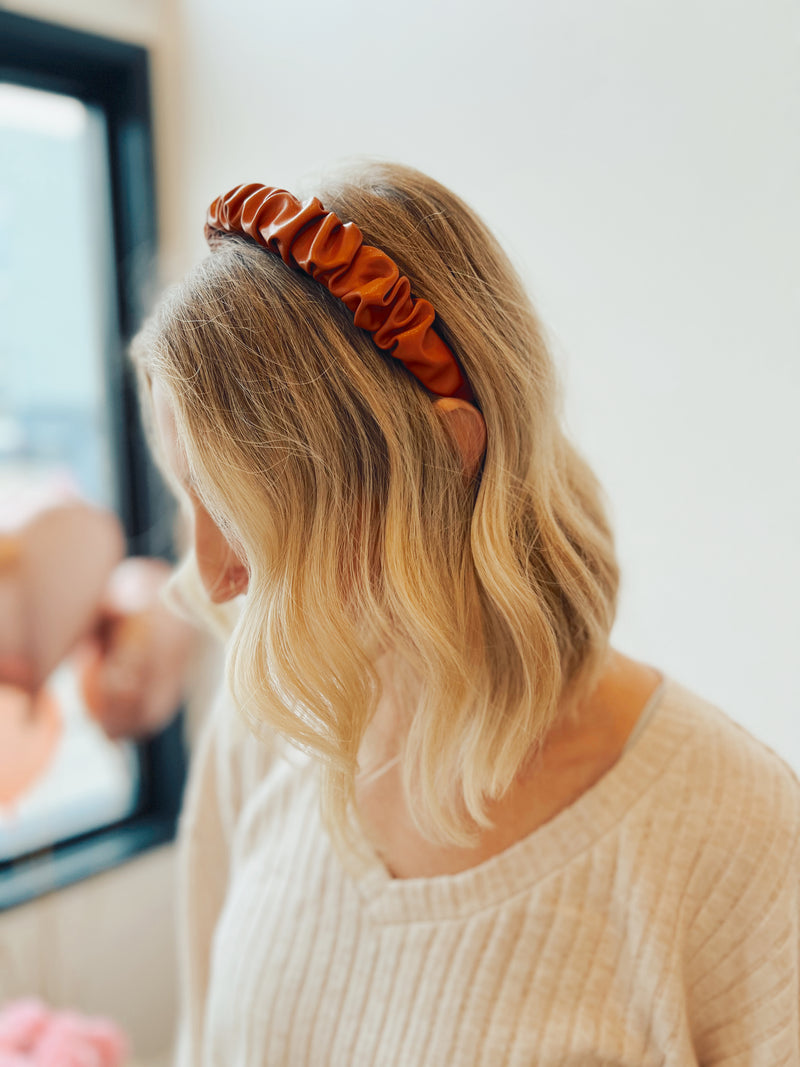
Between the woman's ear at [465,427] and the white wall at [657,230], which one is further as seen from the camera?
the white wall at [657,230]

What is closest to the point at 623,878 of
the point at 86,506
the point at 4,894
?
the point at 86,506

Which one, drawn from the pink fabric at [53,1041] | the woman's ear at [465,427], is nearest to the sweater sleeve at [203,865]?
the pink fabric at [53,1041]

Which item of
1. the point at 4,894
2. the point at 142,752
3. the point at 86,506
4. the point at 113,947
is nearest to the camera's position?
the point at 86,506

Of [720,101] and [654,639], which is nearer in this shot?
[720,101]

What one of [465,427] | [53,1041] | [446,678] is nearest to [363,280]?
[465,427]

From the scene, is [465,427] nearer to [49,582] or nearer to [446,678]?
[446,678]

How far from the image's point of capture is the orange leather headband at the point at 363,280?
56 centimetres

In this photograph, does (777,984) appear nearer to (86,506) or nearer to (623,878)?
(623,878)

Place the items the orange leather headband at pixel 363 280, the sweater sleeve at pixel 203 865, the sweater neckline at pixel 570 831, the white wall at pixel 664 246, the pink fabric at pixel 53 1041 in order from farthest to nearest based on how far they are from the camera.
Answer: the pink fabric at pixel 53 1041 < the sweater sleeve at pixel 203 865 < the white wall at pixel 664 246 < the sweater neckline at pixel 570 831 < the orange leather headband at pixel 363 280

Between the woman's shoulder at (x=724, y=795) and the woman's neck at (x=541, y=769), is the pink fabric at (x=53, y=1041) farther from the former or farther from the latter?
the woman's shoulder at (x=724, y=795)

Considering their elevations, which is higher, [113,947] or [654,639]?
[654,639]

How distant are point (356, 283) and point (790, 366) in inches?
20.6

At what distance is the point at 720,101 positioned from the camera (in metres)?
0.86

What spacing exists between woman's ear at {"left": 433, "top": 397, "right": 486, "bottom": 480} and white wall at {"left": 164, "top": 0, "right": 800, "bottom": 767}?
0.27 meters
